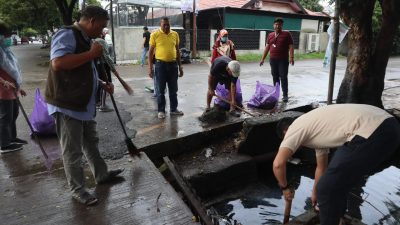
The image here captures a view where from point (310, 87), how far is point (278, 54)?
3320 mm

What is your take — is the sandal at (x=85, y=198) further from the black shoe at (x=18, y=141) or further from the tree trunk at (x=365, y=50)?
the tree trunk at (x=365, y=50)

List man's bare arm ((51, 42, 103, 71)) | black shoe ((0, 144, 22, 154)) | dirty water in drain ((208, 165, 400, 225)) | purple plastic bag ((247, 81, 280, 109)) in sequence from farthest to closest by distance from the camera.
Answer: purple plastic bag ((247, 81, 280, 109)) < black shoe ((0, 144, 22, 154)) < dirty water in drain ((208, 165, 400, 225)) < man's bare arm ((51, 42, 103, 71))

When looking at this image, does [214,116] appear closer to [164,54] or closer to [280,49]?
[164,54]

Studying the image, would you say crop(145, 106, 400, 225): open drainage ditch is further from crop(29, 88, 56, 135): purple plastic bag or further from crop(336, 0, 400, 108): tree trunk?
crop(336, 0, 400, 108): tree trunk

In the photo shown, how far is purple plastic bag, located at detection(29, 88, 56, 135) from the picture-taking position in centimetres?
486

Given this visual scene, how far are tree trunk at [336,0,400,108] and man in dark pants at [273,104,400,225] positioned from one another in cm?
431

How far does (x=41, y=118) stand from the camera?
4906 millimetres

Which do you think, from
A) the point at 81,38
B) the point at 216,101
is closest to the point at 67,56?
the point at 81,38

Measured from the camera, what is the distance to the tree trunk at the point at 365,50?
6268 mm

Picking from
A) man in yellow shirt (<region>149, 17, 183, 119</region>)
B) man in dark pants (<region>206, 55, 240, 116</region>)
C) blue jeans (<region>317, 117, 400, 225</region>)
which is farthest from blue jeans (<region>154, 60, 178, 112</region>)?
blue jeans (<region>317, 117, 400, 225</region>)

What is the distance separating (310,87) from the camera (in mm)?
10078

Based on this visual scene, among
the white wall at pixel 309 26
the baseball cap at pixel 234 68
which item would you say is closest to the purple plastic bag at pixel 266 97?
the baseball cap at pixel 234 68

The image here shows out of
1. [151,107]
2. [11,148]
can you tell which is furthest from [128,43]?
[11,148]

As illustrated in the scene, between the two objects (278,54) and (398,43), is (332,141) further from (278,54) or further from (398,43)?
(398,43)
